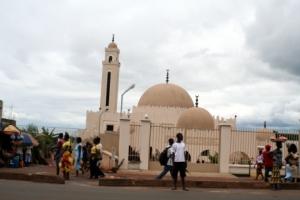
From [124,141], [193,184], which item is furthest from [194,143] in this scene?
[193,184]

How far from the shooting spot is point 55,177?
1477 cm

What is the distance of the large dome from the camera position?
162 ft

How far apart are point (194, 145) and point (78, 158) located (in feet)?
32.0

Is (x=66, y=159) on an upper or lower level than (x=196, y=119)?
lower

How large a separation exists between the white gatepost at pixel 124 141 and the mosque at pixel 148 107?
14.9 metres

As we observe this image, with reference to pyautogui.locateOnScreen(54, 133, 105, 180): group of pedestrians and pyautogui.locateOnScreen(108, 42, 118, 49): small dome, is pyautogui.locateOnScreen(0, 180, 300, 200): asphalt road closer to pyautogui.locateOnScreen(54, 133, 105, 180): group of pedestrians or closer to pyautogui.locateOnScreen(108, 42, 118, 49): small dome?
pyautogui.locateOnScreen(54, 133, 105, 180): group of pedestrians

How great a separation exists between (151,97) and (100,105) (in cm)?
1376

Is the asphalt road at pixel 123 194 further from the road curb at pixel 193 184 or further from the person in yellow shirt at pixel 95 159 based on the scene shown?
the person in yellow shirt at pixel 95 159

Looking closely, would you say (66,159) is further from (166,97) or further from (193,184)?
(166,97)

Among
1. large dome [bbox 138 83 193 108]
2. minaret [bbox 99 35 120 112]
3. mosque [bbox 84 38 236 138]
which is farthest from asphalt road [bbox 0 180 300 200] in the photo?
minaret [bbox 99 35 120 112]

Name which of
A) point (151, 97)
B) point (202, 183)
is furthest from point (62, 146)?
point (151, 97)

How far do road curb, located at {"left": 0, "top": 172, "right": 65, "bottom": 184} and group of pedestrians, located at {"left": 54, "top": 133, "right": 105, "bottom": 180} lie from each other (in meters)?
0.90

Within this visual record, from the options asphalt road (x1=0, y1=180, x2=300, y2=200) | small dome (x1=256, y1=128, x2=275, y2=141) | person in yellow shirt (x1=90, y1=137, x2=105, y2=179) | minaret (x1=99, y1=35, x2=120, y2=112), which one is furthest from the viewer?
minaret (x1=99, y1=35, x2=120, y2=112)

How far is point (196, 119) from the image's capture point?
37.3 metres
